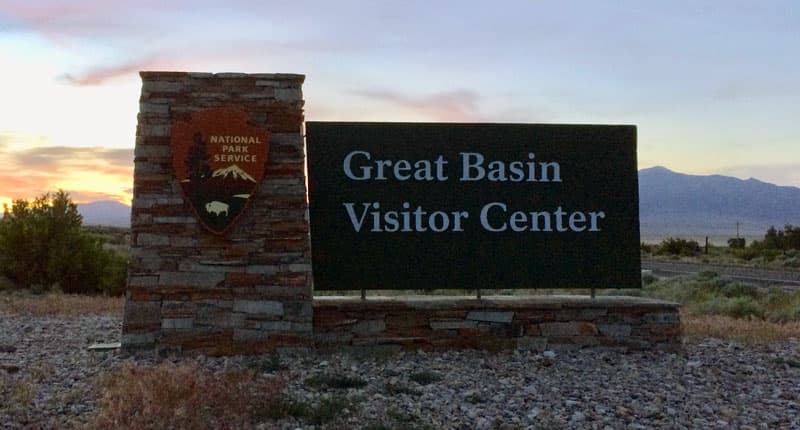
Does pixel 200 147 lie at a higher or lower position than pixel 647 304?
higher

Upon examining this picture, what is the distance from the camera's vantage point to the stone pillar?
390 inches

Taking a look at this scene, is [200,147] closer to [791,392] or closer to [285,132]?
[285,132]

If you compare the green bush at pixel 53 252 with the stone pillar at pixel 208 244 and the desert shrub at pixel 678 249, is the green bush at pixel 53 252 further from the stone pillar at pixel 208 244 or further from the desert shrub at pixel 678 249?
the desert shrub at pixel 678 249

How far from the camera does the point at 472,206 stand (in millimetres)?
10797

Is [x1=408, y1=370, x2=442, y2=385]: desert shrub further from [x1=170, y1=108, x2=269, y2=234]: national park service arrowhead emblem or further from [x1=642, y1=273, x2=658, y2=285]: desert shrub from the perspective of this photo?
[x1=642, y1=273, x2=658, y2=285]: desert shrub

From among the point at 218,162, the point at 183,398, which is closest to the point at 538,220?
the point at 218,162

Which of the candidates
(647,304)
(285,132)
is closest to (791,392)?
(647,304)

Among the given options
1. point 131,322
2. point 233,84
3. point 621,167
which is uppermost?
point 233,84

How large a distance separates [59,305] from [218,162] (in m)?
6.05

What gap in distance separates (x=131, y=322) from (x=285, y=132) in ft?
9.14

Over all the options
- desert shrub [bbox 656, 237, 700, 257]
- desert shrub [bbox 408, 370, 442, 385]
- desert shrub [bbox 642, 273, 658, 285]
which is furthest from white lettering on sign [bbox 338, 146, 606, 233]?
desert shrub [bbox 656, 237, 700, 257]

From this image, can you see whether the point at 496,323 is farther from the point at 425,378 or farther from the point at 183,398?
the point at 183,398

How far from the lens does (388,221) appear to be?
418 inches

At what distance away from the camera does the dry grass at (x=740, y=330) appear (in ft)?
38.6
